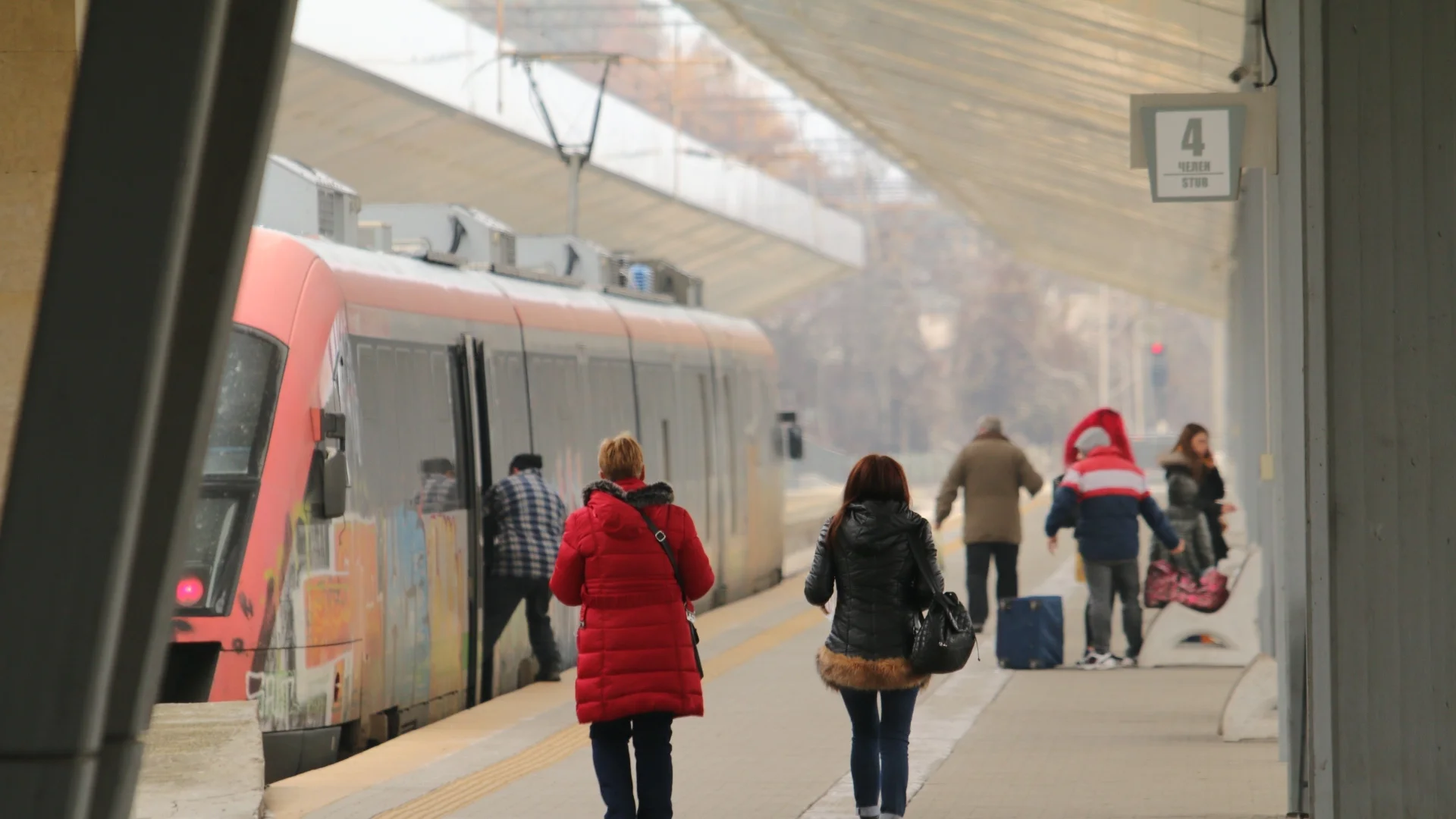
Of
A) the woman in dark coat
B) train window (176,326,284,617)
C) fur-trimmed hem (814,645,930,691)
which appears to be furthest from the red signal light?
the woman in dark coat

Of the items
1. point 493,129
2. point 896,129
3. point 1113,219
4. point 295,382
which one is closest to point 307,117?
point 493,129

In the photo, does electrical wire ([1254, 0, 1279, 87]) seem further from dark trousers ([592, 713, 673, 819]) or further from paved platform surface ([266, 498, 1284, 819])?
dark trousers ([592, 713, 673, 819])

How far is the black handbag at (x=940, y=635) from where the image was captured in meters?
7.82

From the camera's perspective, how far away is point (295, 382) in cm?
1069

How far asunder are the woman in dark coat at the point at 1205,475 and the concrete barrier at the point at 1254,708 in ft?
15.2

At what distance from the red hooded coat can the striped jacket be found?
6.85 meters

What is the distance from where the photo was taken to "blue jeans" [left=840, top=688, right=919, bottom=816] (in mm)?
8016

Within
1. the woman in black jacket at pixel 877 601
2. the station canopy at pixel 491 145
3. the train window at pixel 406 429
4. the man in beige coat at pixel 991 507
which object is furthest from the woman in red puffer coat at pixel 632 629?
the station canopy at pixel 491 145

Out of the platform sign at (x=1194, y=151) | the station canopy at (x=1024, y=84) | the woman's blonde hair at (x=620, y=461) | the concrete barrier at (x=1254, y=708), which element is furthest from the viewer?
the station canopy at (x=1024, y=84)

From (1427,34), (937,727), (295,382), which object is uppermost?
(1427,34)

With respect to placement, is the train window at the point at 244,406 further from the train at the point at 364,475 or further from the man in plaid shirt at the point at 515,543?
the man in plaid shirt at the point at 515,543

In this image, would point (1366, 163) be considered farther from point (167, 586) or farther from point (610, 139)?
point (610, 139)

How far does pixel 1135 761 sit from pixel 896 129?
18.4 metres

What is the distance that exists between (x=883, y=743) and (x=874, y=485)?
0.95 meters
